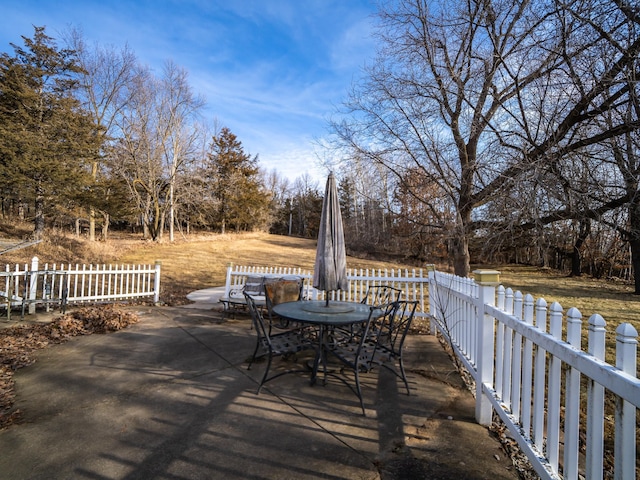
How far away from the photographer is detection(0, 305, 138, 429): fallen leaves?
3.25 metres

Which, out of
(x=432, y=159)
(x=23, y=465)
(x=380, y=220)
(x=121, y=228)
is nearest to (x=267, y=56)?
(x=432, y=159)

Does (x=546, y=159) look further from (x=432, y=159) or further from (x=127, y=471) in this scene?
(x=127, y=471)

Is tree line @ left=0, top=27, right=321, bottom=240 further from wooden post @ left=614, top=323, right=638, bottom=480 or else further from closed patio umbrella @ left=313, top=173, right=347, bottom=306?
wooden post @ left=614, top=323, right=638, bottom=480

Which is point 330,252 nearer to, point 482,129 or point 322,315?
point 322,315

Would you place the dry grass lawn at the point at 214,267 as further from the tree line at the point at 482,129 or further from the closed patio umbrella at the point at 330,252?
Answer: the closed patio umbrella at the point at 330,252

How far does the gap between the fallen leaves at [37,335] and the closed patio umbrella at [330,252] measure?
299 cm

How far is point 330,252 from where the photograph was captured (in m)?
3.98

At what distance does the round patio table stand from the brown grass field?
4.47m

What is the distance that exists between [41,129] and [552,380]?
749 inches

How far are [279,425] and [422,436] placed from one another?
A: 1101mm

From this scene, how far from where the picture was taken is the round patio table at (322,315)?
11.0 feet

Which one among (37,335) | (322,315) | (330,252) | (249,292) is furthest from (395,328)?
(37,335)

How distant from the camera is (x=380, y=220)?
24.8 meters

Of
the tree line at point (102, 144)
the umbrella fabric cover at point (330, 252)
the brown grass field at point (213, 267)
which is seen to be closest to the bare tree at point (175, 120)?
the tree line at point (102, 144)
